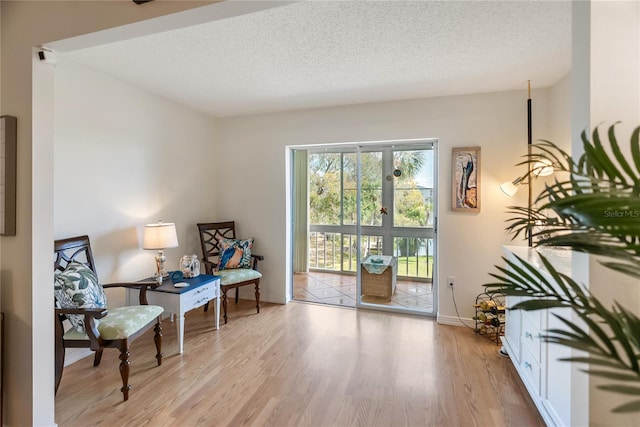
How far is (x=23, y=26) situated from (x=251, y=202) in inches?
108

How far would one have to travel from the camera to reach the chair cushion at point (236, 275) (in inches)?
132

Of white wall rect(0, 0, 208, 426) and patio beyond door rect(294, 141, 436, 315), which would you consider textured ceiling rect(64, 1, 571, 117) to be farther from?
patio beyond door rect(294, 141, 436, 315)

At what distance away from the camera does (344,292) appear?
423 centimetres

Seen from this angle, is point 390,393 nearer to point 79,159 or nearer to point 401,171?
point 401,171

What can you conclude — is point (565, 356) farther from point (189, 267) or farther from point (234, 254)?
point (234, 254)

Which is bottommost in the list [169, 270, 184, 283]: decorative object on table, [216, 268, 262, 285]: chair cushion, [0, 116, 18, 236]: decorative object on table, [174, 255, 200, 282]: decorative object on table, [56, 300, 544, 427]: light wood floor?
[56, 300, 544, 427]: light wood floor

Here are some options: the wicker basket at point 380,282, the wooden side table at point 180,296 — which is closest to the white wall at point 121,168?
the wooden side table at point 180,296

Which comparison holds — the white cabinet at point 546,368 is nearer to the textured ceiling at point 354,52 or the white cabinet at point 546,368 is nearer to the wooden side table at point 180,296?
the textured ceiling at point 354,52

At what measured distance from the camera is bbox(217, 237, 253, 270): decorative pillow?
3.70 metres

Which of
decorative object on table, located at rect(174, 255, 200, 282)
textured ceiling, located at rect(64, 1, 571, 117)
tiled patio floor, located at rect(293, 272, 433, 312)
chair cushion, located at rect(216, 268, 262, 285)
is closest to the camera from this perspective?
textured ceiling, located at rect(64, 1, 571, 117)

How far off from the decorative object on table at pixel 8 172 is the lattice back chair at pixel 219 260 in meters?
1.92

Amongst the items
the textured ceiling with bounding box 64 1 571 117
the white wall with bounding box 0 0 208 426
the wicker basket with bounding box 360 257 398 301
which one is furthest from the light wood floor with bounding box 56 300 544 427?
the textured ceiling with bounding box 64 1 571 117

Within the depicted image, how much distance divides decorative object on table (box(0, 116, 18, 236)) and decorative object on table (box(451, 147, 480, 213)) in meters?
3.57

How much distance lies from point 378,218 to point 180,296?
2.39 meters
